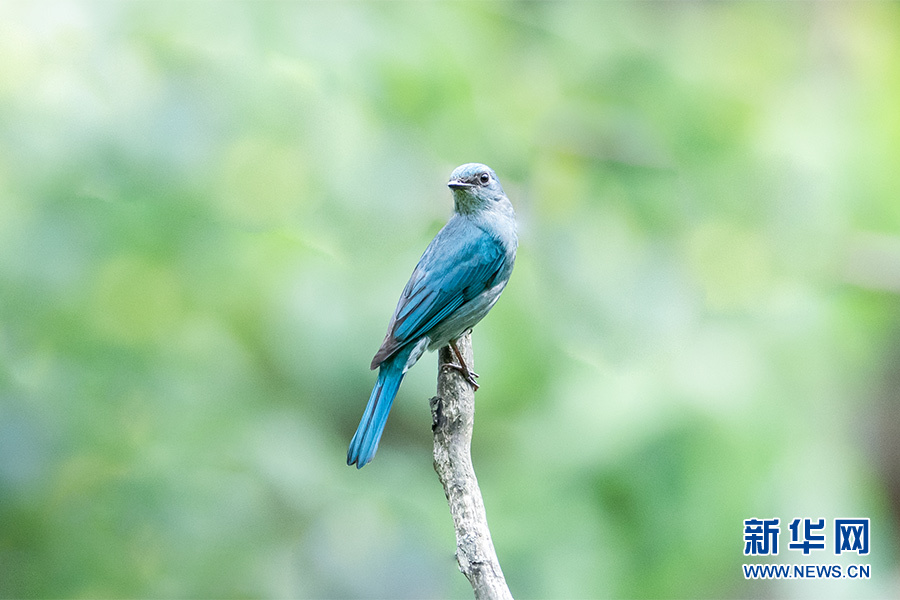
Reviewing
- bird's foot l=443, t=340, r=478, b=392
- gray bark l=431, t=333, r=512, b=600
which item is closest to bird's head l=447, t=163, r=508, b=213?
bird's foot l=443, t=340, r=478, b=392

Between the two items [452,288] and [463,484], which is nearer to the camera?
[463,484]

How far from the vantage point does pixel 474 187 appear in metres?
3.23

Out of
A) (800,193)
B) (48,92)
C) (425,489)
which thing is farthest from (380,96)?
(800,193)

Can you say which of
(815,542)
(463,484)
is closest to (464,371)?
(463,484)

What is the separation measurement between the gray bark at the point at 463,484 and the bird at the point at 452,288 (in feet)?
0.49

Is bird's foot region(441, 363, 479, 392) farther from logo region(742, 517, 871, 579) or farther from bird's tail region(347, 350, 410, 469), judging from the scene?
logo region(742, 517, 871, 579)

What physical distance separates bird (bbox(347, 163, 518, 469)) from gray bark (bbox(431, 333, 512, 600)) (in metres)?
0.15

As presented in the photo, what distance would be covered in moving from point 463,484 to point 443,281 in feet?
2.66

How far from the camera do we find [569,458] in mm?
3201

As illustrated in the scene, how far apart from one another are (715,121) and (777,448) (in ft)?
4.34

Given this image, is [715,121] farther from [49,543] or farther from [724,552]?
[49,543]

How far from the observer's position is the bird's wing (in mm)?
2870

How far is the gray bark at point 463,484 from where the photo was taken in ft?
7.28

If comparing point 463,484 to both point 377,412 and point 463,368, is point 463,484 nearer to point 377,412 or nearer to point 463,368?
point 377,412
